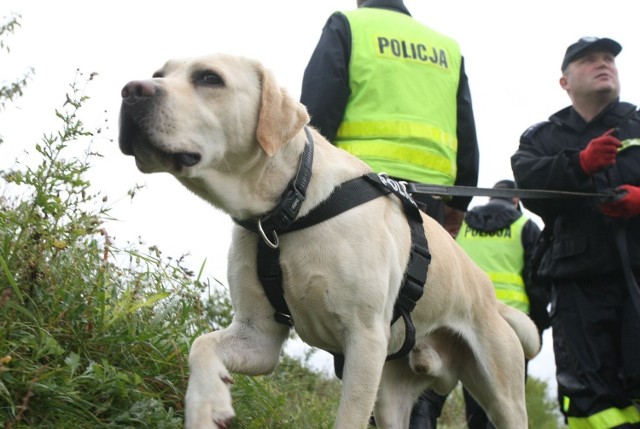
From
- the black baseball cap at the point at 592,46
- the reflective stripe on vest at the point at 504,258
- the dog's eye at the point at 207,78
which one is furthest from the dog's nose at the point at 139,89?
the reflective stripe on vest at the point at 504,258

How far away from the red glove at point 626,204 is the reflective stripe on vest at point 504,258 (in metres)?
2.56

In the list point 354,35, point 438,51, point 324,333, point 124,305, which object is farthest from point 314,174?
point 438,51

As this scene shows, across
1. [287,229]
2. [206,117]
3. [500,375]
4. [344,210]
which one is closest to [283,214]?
[287,229]

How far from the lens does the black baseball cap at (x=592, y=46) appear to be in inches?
233

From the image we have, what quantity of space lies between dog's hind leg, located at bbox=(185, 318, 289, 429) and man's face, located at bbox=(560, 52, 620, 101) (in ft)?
10.7

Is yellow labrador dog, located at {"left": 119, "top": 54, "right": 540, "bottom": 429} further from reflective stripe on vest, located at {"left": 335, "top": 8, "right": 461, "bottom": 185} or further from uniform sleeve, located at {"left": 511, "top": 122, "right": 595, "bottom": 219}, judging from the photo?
uniform sleeve, located at {"left": 511, "top": 122, "right": 595, "bottom": 219}

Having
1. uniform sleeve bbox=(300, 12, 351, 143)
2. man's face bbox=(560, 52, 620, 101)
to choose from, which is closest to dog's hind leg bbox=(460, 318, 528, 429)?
uniform sleeve bbox=(300, 12, 351, 143)

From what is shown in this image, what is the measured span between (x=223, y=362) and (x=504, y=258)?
Answer: 514 cm

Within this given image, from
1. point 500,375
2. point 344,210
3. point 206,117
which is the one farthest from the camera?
point 500,375

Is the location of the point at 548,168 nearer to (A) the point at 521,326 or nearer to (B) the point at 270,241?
(A) the point at 521,326

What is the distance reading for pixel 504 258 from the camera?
26.6 feet

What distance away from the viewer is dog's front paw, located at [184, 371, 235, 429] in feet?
9.93

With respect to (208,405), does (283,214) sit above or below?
above

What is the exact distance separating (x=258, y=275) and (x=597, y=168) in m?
2.87
